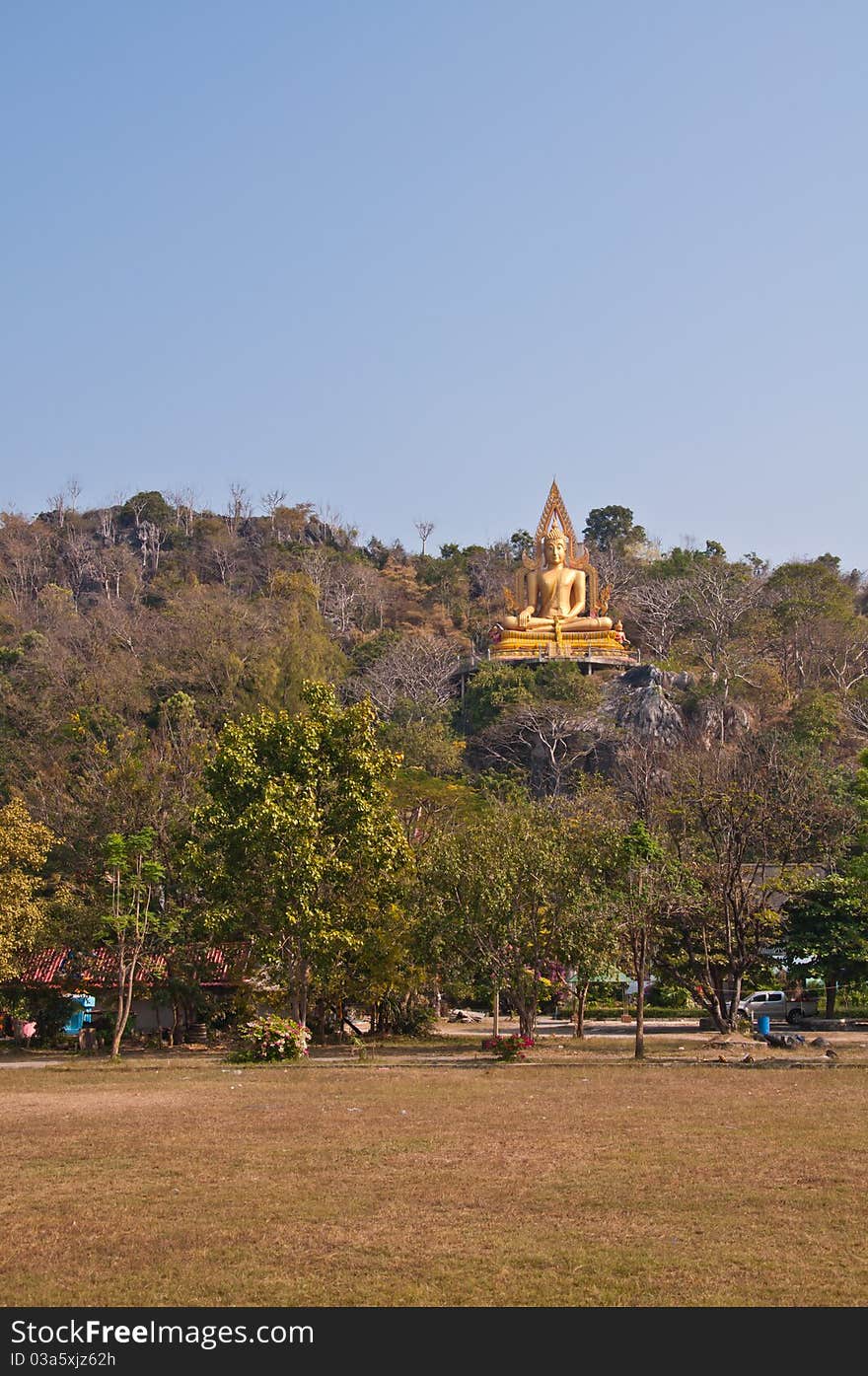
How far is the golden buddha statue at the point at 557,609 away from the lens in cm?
7000

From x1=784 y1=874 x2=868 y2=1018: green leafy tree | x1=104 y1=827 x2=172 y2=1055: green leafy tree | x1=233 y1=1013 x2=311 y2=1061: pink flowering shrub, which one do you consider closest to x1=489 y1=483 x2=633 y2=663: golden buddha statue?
x1=784 y1=874 x2=868 y2=1018: green leafy tree

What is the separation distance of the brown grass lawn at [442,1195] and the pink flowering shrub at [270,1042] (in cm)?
585

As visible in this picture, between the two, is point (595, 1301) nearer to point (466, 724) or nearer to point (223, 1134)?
point (223, 1134)

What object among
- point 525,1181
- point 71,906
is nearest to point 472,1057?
point 71,906

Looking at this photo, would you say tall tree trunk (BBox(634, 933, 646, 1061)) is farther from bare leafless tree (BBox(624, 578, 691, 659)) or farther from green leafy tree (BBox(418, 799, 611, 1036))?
bare leafless tree (BBox(624, 578, 691, 659))

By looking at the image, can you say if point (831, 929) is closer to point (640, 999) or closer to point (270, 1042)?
point (640, 999)

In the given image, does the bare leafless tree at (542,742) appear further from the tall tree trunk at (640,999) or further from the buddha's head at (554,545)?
the tall tree trunk at (640,999)

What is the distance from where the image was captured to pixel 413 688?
67812 millimetres

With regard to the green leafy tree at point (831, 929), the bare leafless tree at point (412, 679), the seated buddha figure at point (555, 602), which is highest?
the seated buddha figure at point (555, 602)

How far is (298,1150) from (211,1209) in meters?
3.53

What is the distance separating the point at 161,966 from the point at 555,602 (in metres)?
39.9

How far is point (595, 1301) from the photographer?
10.1m


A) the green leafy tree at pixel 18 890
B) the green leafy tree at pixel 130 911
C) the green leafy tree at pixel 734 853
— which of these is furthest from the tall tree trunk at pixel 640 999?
the green leafy tree at pixel 18 890

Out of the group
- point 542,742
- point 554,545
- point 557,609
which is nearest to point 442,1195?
point 542,742
